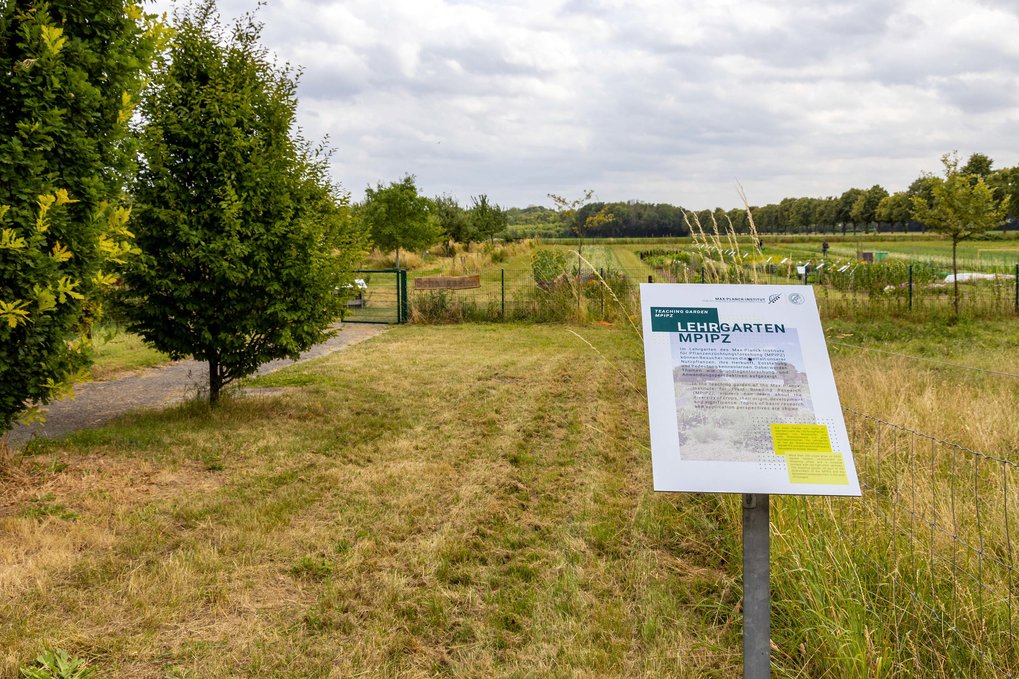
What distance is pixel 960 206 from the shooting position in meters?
16.0

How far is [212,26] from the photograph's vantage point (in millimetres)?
7445

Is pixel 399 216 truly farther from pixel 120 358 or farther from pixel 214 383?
pixel 214 383

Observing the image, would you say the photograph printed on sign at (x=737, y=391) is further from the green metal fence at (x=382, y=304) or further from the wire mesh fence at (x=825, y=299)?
the green metal fence at (x=382, y=304)

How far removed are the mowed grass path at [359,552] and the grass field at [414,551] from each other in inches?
0.7

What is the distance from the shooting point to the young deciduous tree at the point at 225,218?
22.8 feet

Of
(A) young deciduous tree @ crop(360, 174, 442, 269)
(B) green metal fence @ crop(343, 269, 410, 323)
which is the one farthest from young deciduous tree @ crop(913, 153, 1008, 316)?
(A) young deciduous tree @ crop(360, 174, 442, 269)

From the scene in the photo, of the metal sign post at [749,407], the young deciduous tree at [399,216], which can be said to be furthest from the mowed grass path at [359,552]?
the young deciduous tree at [399,216]

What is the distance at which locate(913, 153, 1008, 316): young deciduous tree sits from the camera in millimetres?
15844

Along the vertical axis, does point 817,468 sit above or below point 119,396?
above

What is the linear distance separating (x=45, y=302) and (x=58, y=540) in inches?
60.3

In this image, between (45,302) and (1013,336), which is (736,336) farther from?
(1013,336)

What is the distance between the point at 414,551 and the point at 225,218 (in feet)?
13.9

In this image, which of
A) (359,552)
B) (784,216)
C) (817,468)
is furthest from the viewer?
(784,216)

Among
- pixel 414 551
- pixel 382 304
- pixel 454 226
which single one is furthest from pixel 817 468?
pixel 454 226
